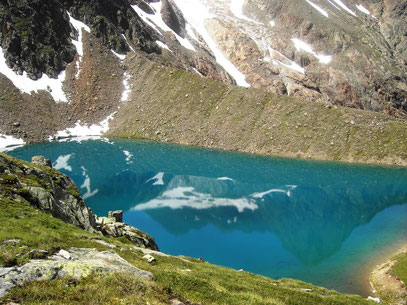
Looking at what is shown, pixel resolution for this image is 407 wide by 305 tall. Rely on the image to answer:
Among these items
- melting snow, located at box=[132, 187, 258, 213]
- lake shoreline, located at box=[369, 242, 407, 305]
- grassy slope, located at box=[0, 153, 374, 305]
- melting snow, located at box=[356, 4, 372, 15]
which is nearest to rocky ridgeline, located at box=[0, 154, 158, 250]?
grassy slope, located at box=[0, 153, 374, 305]

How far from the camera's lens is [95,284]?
9.54m

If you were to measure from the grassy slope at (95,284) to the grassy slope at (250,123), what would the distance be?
220 ft

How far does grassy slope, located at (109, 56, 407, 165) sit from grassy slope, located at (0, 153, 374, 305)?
66927 mm

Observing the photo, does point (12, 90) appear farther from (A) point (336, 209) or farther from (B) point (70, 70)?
(A) point (336, 209)

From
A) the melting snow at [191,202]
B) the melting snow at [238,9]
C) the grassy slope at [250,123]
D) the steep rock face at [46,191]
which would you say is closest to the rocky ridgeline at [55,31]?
the grassy slope at [250,123]

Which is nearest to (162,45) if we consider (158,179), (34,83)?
(34,83)

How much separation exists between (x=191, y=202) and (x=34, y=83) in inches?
3114

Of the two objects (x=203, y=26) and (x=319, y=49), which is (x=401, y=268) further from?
(x=203, y=26)

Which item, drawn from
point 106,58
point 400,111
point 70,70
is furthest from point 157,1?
point 400,111

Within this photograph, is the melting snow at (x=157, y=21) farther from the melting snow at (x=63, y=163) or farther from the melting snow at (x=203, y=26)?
the melting snow at (x=63, y=163)

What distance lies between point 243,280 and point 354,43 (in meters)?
165

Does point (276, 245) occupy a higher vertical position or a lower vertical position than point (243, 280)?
higher

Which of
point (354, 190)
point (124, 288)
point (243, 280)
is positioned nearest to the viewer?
point (124, 288)

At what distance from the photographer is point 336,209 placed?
4772cm
